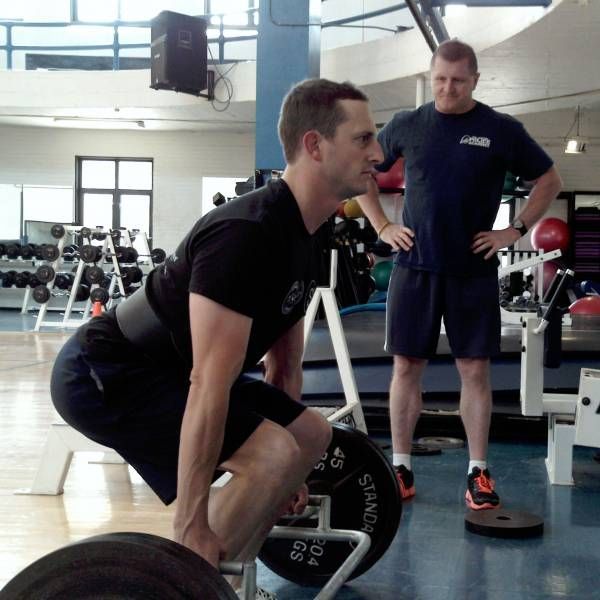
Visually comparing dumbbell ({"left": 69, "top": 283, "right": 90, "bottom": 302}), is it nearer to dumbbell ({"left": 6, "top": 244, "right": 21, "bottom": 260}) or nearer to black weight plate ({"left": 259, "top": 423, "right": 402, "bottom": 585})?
dumbbell ({"left": 6, "top": 244, "right": 21, "bottom": 260})

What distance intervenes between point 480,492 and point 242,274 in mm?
1480

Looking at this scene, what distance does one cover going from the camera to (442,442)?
3.45m

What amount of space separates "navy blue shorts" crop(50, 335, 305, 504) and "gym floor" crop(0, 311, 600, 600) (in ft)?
1.85

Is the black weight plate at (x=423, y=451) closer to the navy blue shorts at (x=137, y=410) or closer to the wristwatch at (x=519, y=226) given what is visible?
the wristwatch at (x=519, y=226)

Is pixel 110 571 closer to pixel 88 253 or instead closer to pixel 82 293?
pixel 88 253

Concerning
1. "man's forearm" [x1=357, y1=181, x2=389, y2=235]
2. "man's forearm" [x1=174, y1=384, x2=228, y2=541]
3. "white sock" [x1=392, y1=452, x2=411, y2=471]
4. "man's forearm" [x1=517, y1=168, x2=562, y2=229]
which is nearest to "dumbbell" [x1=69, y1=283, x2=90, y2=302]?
"man's forearm" [x1=357, y1=181, x2=389, y2=235]

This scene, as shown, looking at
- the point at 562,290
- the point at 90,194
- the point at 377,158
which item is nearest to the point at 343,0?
the point at 90,194

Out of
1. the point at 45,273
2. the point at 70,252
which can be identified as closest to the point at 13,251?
the point at 70,252

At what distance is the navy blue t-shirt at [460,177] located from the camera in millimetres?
2484

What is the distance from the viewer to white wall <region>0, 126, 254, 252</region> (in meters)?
12.0

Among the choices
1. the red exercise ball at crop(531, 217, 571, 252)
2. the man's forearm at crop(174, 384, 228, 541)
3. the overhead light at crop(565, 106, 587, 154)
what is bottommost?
the man's forearm at crop(174, 384, 228, 541)

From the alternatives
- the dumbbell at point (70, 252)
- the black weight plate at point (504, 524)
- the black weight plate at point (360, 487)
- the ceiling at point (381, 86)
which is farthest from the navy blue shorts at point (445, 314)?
the dumbbell at point (70, 252)

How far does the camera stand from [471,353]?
249 cm

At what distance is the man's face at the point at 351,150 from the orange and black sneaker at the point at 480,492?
1334mm
